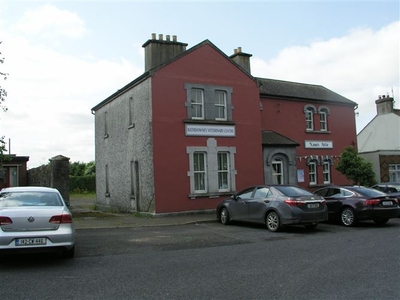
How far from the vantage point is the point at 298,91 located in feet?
85.6

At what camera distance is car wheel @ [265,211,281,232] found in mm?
12623

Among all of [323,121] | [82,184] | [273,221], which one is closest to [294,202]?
[273,221]

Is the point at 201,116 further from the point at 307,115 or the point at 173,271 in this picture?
the point at 173,271

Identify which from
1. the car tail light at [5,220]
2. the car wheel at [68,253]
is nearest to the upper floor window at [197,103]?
the car wheel at [68,253]

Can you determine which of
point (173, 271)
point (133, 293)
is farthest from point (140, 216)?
point (133, 293)

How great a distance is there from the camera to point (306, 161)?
2461 centimetres

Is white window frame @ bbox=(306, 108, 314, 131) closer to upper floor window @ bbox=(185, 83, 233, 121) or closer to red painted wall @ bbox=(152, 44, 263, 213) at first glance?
red painted wall @ bbox=(152, 44, 263, 213)

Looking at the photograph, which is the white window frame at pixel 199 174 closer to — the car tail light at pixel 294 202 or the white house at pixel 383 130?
the car tail light at pixel 294 202

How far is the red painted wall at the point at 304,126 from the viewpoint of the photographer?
79.6 feet

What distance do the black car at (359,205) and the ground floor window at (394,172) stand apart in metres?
16.4

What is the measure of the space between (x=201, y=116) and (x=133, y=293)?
13.9 m

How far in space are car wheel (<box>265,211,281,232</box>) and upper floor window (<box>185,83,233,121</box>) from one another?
7.35 m

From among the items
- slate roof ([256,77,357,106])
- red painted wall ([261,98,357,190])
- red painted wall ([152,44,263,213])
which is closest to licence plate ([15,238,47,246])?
red painted wall ([152,44,263,213])

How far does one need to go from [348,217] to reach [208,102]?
28.0 feet
